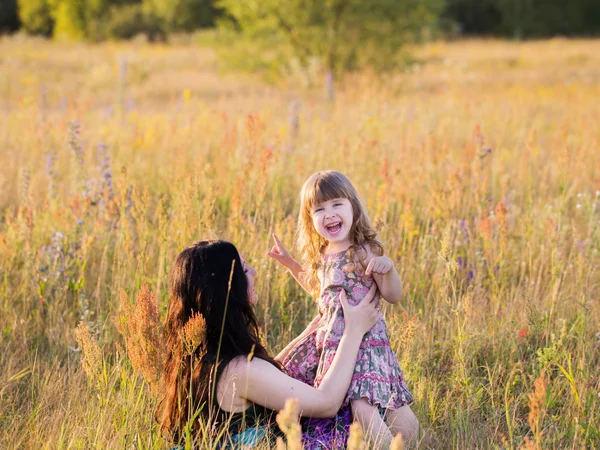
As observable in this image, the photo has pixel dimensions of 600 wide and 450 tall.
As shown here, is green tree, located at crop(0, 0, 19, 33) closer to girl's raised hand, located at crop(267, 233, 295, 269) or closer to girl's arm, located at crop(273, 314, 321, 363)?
girl's raised hand, located at crop(267, 233, 295, 269)

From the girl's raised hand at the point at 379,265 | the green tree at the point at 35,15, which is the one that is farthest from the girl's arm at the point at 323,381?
the green tree at the point at 35,15

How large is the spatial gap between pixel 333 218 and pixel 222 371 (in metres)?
0.69

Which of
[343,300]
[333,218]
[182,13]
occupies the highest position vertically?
[182,13]

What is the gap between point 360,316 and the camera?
237 centimetres

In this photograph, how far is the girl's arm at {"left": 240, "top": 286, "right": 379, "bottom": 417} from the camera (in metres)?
2.12

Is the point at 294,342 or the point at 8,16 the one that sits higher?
the point at 8,16

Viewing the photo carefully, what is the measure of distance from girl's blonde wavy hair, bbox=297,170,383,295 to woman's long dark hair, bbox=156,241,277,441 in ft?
1.45

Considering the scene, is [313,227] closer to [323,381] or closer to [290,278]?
[323,381]

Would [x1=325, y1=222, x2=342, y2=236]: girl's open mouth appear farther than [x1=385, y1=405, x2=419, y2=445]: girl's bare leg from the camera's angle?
Yes

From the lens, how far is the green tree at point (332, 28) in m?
10.9

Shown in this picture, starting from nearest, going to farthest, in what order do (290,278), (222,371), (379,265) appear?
(222,371) < (379,265) < (290,278)

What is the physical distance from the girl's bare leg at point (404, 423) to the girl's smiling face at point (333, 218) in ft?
2.11


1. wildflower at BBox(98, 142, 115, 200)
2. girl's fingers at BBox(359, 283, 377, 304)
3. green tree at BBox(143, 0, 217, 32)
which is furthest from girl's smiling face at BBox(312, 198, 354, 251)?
green tree at BBox(143, 0, 217, 32)

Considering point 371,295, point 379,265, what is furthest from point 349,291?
point 379,265
